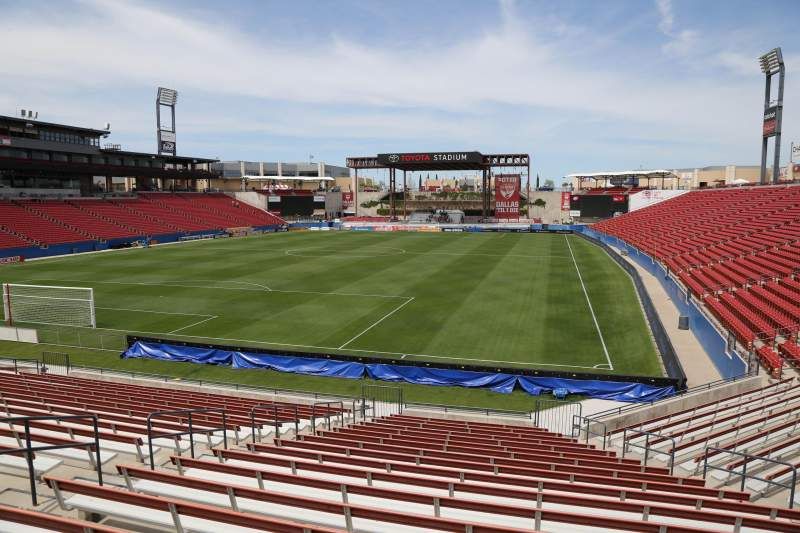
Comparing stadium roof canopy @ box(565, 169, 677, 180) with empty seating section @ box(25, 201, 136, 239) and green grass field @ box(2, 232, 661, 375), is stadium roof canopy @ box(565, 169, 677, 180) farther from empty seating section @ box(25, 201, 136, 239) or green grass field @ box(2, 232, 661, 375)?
empty seating section @ box(25, 201, 136, 239)

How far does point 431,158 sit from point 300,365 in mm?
70206

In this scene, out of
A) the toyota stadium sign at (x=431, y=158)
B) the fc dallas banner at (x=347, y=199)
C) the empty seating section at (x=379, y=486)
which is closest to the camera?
the empty seating section at (x=379, y=486)

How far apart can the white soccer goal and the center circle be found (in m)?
27.1

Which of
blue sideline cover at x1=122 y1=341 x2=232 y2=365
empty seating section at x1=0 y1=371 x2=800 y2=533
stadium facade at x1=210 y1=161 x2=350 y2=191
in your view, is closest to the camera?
empty seating section at x1=0 y1=371 x2=800 y2=533

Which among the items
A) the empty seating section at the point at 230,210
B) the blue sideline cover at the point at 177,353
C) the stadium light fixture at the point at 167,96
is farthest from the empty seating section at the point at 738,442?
the stadium light fixture at the point at 167,96

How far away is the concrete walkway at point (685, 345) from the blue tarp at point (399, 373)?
2.41 meters

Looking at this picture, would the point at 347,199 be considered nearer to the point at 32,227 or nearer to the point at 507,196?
the point at 507,196

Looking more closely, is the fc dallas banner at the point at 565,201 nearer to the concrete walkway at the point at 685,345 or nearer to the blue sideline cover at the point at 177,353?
the concrete walkway at the point at 685,345

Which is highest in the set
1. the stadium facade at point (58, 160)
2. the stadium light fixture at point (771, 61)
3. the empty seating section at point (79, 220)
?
the stadium light fixture at point (771, 61)

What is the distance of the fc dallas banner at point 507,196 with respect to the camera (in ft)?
285

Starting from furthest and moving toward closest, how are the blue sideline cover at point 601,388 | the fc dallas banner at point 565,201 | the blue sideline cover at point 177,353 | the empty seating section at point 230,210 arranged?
the fc dallas banner at point 565,201 < the empty seating section at point 230,210 < the blue sideline cover at point 177,353 < the blue sideline cover at point 601,388

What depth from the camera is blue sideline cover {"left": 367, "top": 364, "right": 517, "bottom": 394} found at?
65.3 feet

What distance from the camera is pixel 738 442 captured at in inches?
390

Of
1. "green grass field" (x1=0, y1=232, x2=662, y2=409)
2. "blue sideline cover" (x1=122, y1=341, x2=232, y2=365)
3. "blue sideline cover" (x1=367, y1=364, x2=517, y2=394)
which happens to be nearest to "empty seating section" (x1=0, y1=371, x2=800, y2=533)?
"blue sideline cover" (x1=367, y1=364, x2=517, y2=394)
